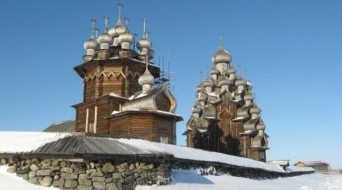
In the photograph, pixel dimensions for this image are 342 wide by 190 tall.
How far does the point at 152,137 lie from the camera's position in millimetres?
23297

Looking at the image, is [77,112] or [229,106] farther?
[229,106]

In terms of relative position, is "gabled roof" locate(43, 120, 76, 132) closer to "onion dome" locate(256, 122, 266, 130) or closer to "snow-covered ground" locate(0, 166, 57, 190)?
"onion dome" locate(256, 122, 266, 130)

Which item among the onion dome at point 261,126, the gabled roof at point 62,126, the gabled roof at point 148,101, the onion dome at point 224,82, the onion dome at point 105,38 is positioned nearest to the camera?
the gabled roof at point 148,101

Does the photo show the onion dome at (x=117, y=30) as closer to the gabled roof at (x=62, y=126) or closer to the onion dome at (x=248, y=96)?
the gabled roof at (x=62, y=126)

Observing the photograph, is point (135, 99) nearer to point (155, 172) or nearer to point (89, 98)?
point (89, 98)

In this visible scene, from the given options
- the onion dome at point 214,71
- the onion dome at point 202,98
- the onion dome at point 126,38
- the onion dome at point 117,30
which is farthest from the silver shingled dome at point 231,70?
the onion dome at point 126,38

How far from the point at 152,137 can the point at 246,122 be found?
17.8 m

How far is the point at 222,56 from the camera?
45719 millimetres

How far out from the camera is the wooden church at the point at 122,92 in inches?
926

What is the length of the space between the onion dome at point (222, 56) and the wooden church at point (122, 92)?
679 inches

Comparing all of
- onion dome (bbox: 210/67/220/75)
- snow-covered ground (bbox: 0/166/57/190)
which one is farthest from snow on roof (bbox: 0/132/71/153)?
onion dome (bbox: 210/67/220/75)

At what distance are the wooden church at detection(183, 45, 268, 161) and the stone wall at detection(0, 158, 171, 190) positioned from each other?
86.7 feet

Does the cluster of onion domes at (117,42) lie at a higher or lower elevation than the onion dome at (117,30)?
lower

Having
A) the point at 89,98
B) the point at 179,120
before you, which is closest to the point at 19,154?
the point at 179,120
